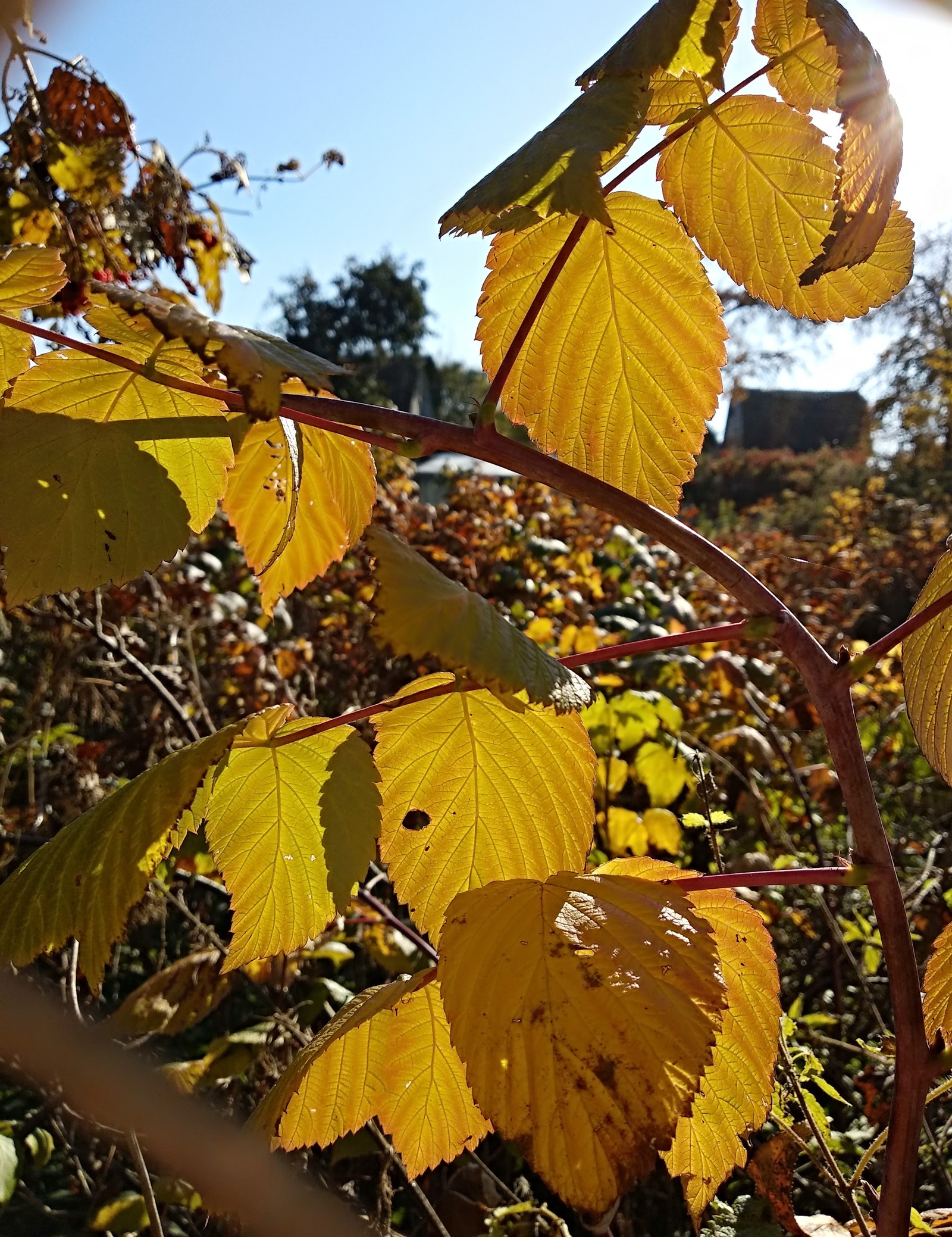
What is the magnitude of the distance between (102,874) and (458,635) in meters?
0.28

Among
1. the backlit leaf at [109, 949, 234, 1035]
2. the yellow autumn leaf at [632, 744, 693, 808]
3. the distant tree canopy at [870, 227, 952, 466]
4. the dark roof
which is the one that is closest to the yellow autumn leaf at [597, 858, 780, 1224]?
the backlit leaf at [109, 949, 234, 1035]

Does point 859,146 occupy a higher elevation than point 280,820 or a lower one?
higher

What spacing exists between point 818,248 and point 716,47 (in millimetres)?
169

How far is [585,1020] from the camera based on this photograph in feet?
1.70

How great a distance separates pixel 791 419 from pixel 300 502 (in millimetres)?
22097

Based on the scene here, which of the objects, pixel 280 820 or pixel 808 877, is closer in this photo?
pixel 808 877

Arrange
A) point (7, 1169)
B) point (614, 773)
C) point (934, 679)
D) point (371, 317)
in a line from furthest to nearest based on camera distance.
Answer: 1. point (371, 317)
2. point (614, 773)
3. point (7, 1169)
4. point (934, 679)

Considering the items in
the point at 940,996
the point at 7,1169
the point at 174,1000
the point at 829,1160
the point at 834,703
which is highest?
the point at 834,703

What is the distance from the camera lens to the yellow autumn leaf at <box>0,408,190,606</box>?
673 millimetres

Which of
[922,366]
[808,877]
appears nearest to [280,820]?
[808,877]

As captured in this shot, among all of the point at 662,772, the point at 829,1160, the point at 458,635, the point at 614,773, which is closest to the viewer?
the point at 458,635

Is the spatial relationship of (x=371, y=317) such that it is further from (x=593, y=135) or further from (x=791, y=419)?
(x=593, y=135)

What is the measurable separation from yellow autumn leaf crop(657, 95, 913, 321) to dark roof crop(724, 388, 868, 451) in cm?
2032

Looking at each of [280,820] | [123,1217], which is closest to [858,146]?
[280,820]
